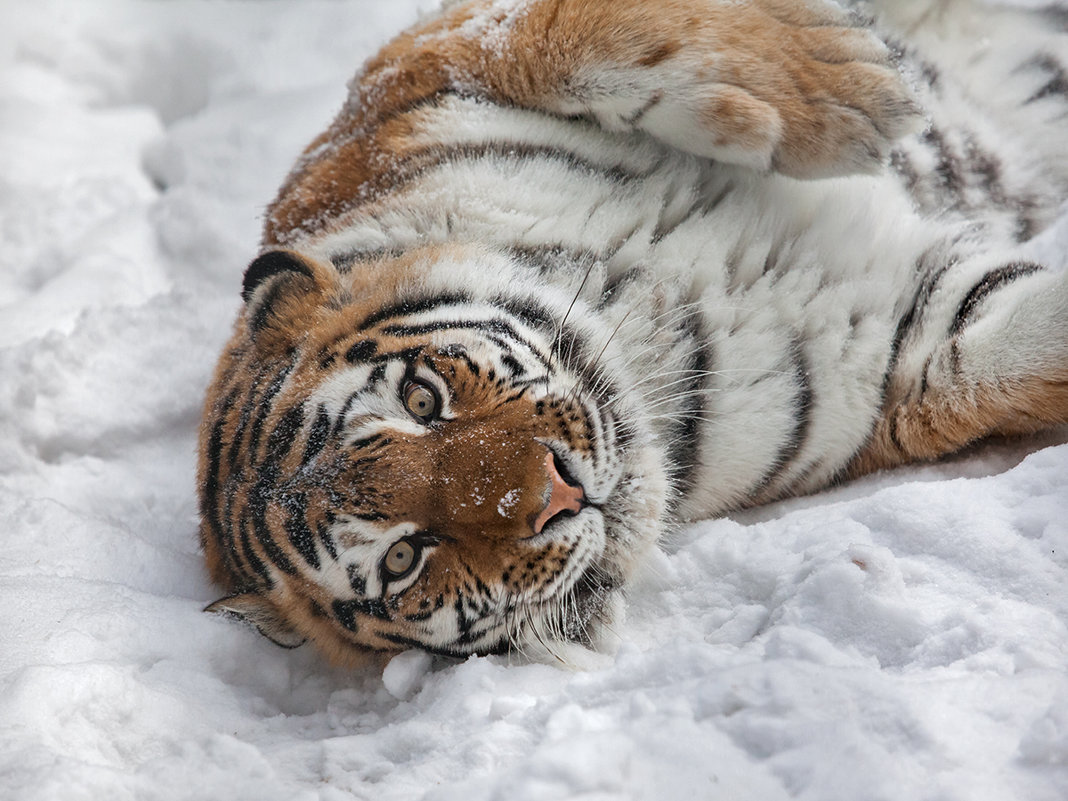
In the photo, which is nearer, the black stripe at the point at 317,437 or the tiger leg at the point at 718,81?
the black stripe at the point at 317,437

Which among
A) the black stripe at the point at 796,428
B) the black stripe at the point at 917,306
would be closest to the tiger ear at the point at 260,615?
the black stripe at the point at 796,428

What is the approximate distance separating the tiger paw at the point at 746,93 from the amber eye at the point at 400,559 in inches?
40.7

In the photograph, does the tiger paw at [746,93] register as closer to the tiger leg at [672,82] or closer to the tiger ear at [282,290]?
the tiger leg at [672,82]

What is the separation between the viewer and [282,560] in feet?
5.85

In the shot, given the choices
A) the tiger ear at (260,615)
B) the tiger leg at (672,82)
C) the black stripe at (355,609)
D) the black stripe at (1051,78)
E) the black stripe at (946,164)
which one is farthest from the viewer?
the black stripe at (1051,78)

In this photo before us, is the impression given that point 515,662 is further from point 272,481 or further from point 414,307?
point 414,307

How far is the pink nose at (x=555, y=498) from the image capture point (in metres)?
1.60

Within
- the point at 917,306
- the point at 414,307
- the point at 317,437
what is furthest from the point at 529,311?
the point at 917,306

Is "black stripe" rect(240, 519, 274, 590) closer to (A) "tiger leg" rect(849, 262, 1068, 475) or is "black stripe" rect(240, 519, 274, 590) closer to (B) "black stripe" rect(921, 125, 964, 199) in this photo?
(A) "tiger leg" rect(849, 262, 1068, 475)

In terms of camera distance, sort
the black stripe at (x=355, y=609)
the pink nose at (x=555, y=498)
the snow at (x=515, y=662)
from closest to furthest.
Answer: the snow at (x=515, y=662), the pink nose at (x=555, y=498), the black stripe at (x=355, y=609)

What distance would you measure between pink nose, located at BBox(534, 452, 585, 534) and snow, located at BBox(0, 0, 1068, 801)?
24 cm

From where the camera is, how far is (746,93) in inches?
74.5

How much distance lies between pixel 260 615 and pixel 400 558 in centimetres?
37

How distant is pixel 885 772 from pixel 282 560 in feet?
3.81
